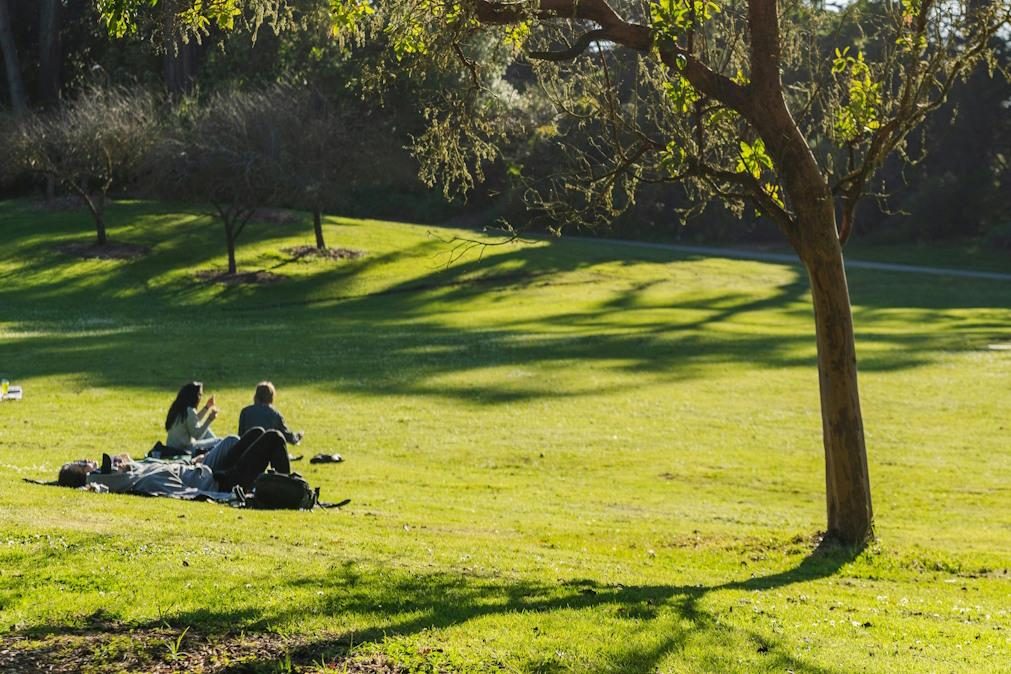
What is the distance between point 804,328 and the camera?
43.5m

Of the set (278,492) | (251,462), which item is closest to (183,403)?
(251,462)

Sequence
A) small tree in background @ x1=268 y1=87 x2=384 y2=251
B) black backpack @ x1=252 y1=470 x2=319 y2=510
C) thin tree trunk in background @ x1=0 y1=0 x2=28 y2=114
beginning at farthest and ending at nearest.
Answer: thin tree trunk in background @ x1=0 y1=0 x2=28 y2=114, small tree in background @ x1=268 y1=87 x2=384 y2=251, black backpack @ x1=252 y1=470 x2=319 y2=510

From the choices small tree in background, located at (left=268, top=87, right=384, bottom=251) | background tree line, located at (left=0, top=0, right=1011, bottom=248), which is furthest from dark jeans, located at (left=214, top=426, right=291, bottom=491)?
background tree line, located at (left=0, top=0, right=1011, bottom=248)

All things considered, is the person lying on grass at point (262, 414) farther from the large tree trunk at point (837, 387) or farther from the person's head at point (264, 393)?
the large tree trunk at point (837, 387)

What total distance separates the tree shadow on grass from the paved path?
5625cm

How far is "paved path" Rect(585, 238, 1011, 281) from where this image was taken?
63.4m

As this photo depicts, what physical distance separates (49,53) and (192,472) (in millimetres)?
65964

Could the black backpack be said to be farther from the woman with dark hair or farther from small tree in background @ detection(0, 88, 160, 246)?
small tree in background @ detection(0, 88, 160, 246)

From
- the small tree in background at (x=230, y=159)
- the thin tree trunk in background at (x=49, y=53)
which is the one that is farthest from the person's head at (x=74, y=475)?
the thin tree trunk in background at (x=49, y=53)

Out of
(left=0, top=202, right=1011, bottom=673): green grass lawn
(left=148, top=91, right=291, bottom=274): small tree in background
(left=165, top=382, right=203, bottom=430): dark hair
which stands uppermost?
(left=148, top=91, right=291, bottom=274): small tree in background

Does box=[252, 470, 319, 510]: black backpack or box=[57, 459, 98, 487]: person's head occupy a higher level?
box=[57, 459, 98, 487]: person's head

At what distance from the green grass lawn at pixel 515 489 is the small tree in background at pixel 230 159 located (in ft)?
14.2

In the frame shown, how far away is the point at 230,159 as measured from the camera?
2199 inches

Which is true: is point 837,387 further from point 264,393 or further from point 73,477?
point 73,477
